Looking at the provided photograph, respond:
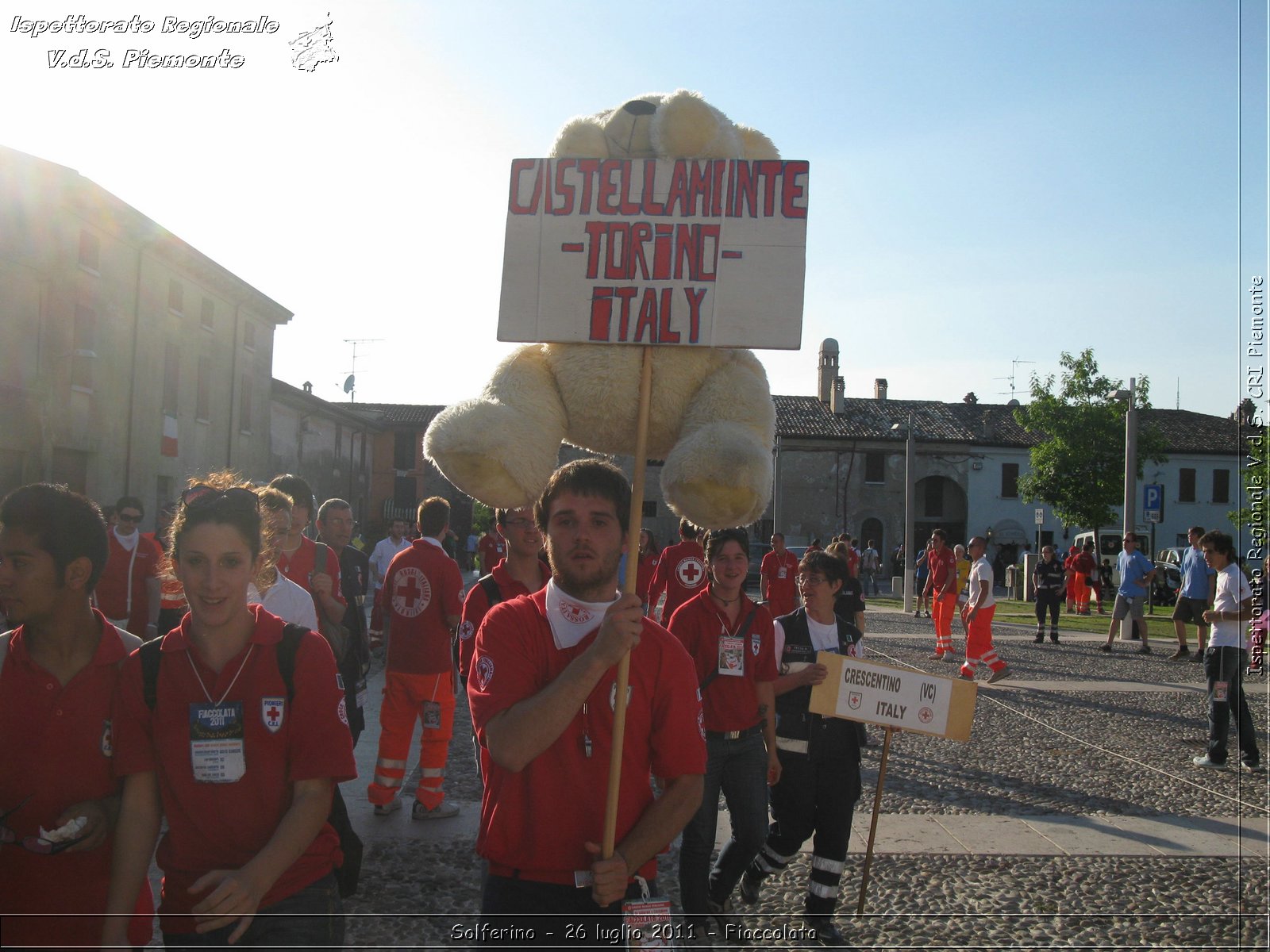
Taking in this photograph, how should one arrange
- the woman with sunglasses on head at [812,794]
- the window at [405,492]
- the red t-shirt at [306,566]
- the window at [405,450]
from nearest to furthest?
the woman with sunglasses on head at [812,794] < the red t-shirt at [306,566] < the window at [405,492] < the window at [405,450]

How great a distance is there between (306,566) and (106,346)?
64.9ft

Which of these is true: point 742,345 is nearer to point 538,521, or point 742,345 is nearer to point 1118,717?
point 538,521

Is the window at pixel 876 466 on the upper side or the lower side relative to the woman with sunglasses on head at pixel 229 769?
upper

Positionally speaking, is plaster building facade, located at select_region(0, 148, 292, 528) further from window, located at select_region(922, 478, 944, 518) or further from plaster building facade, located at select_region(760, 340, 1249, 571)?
window, located at select_region(922, 478, 944, 518)

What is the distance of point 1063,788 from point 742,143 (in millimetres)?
6208

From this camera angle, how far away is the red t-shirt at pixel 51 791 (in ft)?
8.67

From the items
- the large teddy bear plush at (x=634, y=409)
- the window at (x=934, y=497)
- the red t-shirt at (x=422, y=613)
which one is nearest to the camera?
the large teddy bear plush at (x=634, y=409)

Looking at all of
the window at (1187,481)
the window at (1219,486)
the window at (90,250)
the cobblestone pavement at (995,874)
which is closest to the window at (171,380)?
the window at (90,250)

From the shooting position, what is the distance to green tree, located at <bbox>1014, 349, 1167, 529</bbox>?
38.0 meters

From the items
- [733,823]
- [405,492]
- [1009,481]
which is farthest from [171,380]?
[1009,481]

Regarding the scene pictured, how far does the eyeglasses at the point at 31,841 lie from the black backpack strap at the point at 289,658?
0.68 metres

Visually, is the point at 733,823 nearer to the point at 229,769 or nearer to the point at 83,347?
the point at 229,769

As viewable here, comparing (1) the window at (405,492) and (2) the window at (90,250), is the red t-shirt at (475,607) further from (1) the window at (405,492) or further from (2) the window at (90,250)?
(1) the window at (405,492)

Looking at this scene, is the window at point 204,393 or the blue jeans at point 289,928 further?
the window at point 204,393
